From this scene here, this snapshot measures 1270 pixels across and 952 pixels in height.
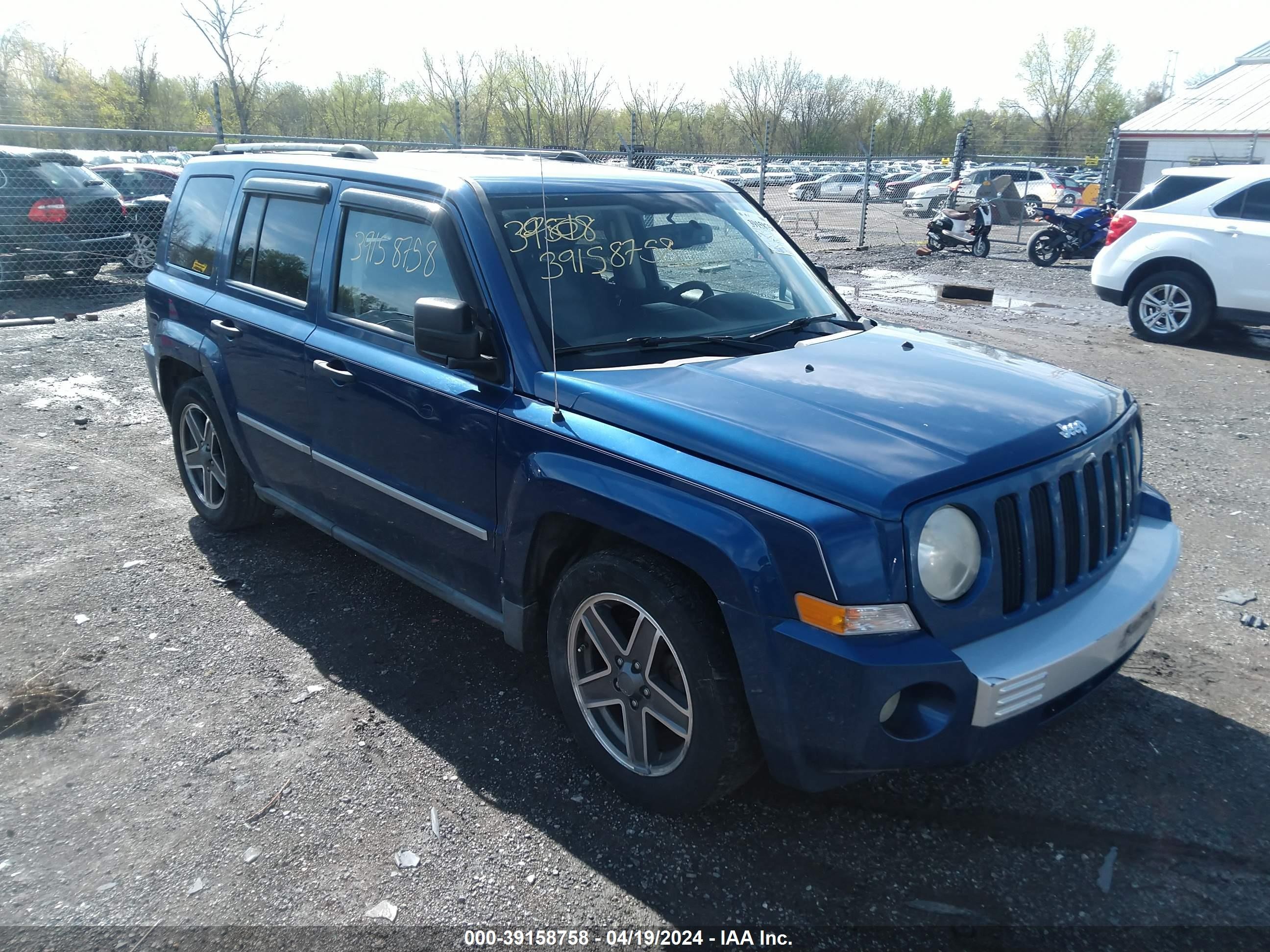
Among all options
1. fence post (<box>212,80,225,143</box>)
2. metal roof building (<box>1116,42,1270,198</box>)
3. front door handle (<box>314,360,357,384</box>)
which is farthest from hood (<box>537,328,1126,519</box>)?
metal roof building (<box>1116,42,1270,198</box>)

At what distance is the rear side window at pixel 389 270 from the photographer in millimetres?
3441

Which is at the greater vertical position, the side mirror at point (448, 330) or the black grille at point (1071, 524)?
the side mirror at point (448, 330)

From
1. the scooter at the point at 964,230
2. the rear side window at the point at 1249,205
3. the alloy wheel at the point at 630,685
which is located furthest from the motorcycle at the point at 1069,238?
the alloy wheel at the point at 630,685

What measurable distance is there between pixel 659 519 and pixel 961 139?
78.3 ft

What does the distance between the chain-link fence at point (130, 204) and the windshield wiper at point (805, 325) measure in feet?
3.49

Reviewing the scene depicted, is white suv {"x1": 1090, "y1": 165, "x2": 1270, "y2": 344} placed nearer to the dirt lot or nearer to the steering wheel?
the dirt lot

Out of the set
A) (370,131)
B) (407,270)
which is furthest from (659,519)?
(370,131)

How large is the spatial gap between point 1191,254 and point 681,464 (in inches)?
381

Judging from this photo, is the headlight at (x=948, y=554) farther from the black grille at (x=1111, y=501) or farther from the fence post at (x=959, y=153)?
the fence post at (x=959, y=153)

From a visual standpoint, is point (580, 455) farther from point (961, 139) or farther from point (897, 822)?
point (961, 139)

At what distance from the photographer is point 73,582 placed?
4.66 metres

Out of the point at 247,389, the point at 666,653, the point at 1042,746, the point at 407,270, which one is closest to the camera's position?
the point at 666,653

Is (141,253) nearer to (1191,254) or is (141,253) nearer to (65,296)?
(65,296)

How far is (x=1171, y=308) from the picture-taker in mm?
10289
